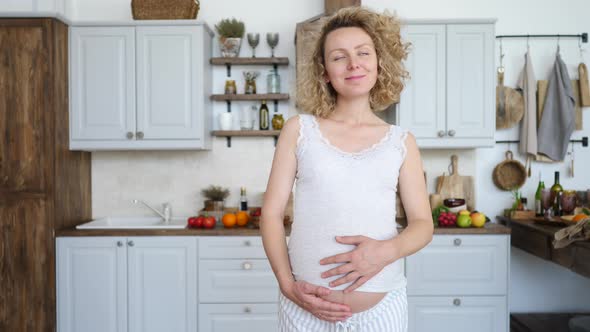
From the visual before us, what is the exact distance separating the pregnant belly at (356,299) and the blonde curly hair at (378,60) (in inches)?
18.8

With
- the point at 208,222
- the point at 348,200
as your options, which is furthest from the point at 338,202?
the point at 208,222

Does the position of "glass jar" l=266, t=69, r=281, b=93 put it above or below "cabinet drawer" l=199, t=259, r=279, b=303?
above

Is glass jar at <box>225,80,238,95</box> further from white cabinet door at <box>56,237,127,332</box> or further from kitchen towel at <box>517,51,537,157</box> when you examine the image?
kitchen towel at <box>517,51,537,157</box>

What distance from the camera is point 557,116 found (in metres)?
3.41

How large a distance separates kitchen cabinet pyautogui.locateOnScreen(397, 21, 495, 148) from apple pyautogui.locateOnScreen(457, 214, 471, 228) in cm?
46

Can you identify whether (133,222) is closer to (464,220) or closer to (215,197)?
(215,197)

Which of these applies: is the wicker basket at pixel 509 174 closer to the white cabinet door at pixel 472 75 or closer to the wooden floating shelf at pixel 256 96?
the white cabinet door at pixel 472 75

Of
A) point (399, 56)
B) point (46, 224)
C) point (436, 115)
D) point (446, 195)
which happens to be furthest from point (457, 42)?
point (46, 224)

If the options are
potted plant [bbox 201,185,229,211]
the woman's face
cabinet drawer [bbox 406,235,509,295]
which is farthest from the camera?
potted plant [bbox 201,185,229,211]

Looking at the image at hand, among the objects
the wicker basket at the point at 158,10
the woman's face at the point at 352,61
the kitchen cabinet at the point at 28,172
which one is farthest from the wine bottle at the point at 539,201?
the kitchen cabinet at the point at 28,172

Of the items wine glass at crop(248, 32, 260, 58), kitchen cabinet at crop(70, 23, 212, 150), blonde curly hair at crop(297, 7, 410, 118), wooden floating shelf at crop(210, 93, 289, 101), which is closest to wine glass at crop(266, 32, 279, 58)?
wine glass at crop(248, 32, 260, 58)

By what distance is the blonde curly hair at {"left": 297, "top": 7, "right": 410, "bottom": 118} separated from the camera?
130cm

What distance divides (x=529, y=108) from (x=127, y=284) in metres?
2.86

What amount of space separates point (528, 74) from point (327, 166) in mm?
2735
